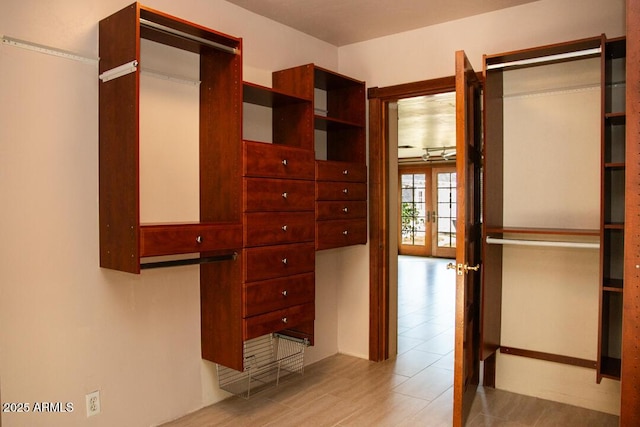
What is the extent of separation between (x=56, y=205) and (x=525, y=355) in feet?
9.81

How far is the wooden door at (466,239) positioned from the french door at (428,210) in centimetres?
808

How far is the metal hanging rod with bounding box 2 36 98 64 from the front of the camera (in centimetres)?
213

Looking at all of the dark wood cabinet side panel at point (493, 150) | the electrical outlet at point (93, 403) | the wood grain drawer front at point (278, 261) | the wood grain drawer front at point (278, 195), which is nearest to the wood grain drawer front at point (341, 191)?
the wood grain drawer front at point (278, 195)

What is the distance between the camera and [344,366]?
148 inches

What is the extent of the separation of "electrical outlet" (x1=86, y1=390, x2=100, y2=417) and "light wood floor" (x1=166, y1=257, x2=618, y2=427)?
466mm

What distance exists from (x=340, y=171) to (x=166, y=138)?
1.29 m

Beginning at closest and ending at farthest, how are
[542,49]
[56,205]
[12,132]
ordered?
1. [12,132]
2. [56,205]
3. [542,49]

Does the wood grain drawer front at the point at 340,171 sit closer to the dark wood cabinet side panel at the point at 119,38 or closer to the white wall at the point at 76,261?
the white wall at the point at 76,261

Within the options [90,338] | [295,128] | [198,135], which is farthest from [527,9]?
[90,338]

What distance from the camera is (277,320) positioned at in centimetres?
289

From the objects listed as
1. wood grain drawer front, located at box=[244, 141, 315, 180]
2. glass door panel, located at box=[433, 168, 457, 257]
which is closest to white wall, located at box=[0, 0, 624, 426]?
wood grain drawer front, located at box=[244, 141, 315, 180]

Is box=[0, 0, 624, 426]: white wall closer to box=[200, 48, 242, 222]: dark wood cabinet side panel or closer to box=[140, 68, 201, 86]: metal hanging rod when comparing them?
box=[140, 68, 201, 86]: metal hanging rod

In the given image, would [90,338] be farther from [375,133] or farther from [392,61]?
[392,61]

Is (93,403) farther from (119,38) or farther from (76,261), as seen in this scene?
(119,38)
